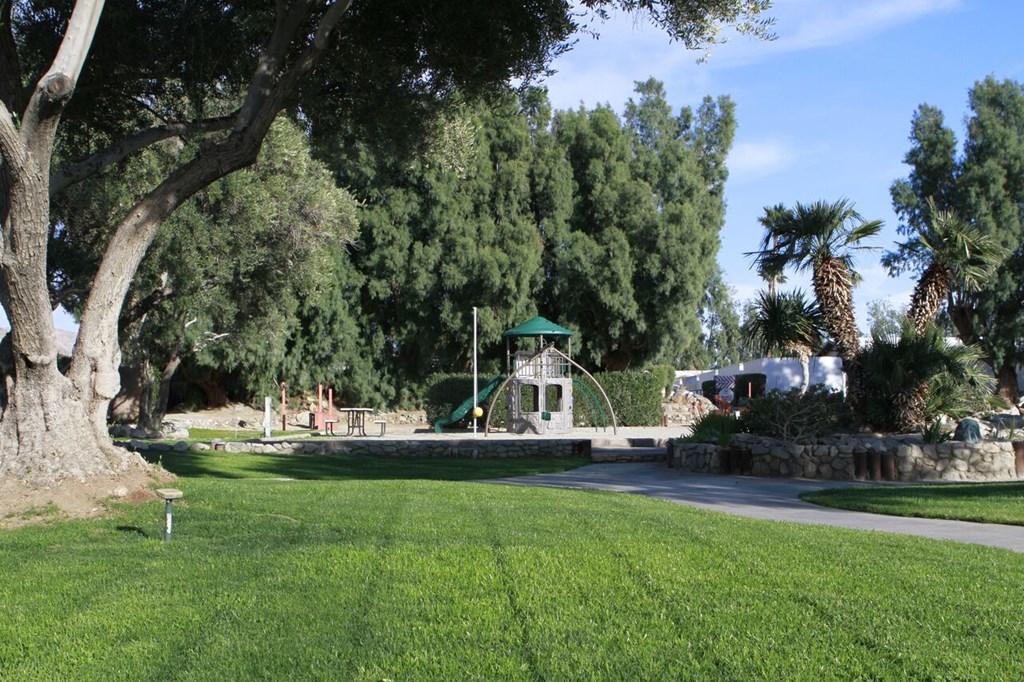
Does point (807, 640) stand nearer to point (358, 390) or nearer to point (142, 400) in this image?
point (142, 400)

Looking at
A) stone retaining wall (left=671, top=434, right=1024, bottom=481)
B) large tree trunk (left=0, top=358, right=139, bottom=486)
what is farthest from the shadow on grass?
large tree trunk (left=0, top=358, right=139, bottom=486)

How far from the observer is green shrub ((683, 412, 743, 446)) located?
17.3 meters

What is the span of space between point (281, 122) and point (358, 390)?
22.0 m

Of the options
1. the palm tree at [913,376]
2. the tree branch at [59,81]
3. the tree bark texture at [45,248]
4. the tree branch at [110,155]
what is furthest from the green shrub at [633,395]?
the tree branch at [59,81]

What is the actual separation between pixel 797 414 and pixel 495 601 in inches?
499

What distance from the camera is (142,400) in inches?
1097

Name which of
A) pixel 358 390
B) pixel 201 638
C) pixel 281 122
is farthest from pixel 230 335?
pixel 201 638

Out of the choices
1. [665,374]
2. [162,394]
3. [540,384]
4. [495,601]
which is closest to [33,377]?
[495,601]

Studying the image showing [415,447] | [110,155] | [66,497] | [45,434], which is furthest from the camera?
[415,447]

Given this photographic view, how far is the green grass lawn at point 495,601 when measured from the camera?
14.3ft

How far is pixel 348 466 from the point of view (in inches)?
734

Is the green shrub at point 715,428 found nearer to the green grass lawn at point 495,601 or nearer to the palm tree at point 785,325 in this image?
the palm tree at point 785,325

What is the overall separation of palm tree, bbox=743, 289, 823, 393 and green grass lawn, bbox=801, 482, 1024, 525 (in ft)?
16.2

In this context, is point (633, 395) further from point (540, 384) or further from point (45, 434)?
point (45, 434)
